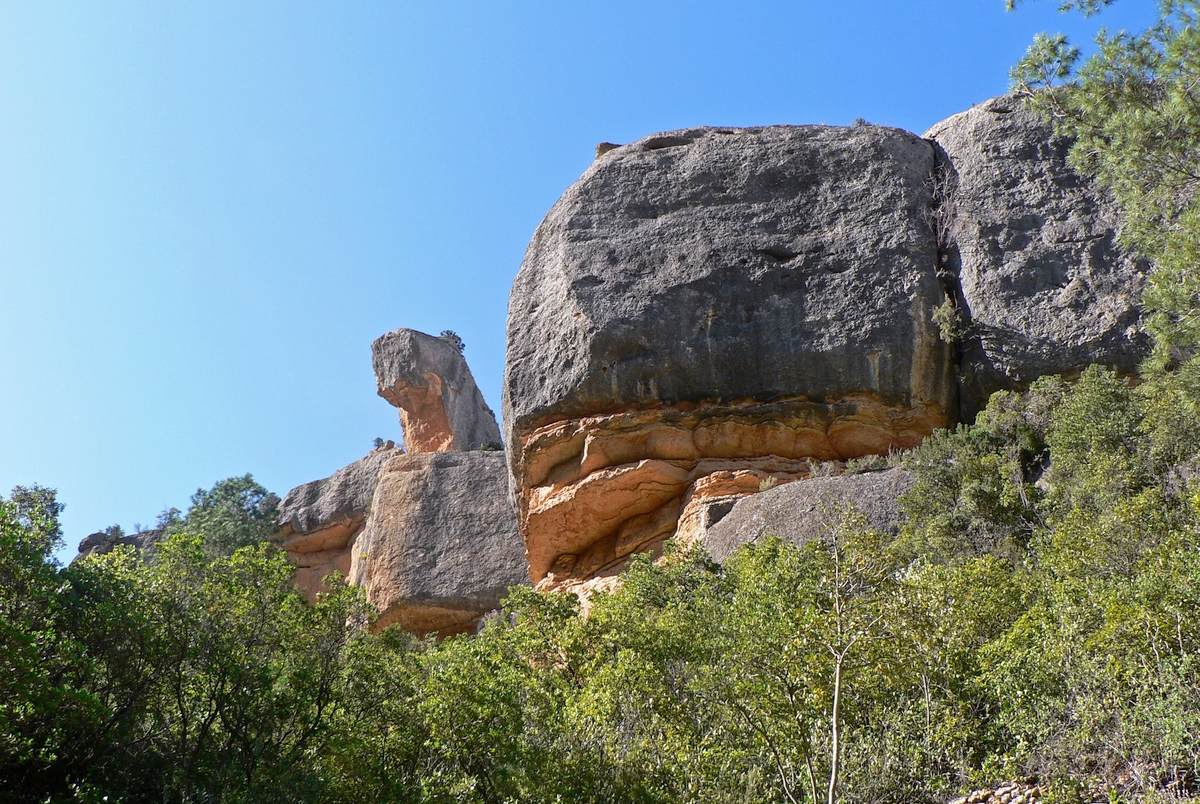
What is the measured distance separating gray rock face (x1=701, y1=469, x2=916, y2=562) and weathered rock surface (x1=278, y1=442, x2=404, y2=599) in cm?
1985

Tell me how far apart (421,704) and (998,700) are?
19.2 feet

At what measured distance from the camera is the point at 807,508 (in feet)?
59.2

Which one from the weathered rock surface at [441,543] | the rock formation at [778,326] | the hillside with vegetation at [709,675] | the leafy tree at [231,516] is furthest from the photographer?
the leafy tree at [231,516]

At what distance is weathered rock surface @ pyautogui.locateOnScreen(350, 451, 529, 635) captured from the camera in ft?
90.1

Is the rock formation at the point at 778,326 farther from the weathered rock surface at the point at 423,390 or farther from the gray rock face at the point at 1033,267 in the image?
the weathered rock surface at the point at 423,390

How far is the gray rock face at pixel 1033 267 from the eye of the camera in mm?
19938

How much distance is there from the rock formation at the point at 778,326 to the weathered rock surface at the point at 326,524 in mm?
14631

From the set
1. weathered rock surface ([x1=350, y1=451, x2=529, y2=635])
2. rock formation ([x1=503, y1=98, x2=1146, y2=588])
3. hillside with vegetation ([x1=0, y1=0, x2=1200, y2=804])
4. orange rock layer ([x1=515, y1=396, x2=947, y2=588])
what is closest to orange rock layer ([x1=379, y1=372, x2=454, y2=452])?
weathered rock surface ([x1=350, y1=451, x2=529, y2=635])

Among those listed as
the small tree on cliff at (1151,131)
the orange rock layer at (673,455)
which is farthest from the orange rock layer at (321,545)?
the small tree on cliff at (1151,131)

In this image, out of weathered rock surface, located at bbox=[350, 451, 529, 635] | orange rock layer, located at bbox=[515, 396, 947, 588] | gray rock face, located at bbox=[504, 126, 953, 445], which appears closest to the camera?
orange rock layer, located at bbox=[515, 396, 947, 588]

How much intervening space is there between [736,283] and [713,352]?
66.9 inches

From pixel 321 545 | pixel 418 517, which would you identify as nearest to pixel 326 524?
pixel 321 545

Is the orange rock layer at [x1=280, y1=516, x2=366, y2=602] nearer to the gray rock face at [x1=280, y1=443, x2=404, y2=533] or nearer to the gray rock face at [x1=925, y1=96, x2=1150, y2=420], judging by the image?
the gray rock face at [x1=280, y1=443, x2=404, y2=533]

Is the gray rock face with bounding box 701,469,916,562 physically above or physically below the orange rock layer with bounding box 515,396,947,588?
below
